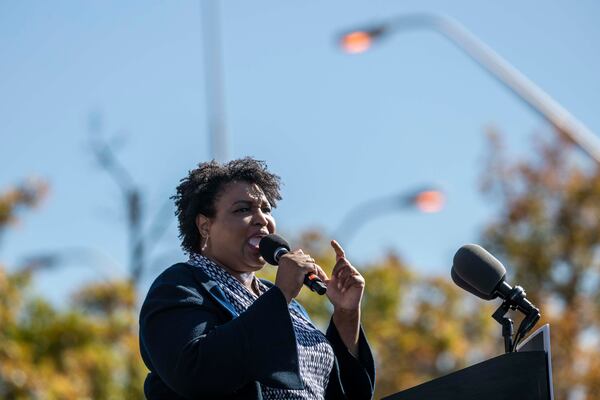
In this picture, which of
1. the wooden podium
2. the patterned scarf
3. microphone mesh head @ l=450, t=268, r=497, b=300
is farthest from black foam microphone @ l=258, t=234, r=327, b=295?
the wooden podium

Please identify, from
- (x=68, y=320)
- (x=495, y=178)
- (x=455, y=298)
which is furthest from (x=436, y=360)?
(x=68, y=320)

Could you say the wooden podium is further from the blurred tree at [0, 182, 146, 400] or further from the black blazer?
the blurred tree at [0, 182, 146, 400]

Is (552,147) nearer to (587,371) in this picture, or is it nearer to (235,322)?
(587,371)

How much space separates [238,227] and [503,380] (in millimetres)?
1223

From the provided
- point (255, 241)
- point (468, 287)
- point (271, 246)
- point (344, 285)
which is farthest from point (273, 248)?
point (468, 287)

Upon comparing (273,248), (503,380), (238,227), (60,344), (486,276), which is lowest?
(503,380)

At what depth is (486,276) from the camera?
13.0ft

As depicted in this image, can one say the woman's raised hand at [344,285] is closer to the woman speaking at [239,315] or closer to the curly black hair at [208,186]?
the woman speaking at [239,315]

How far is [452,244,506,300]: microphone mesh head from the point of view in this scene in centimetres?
396

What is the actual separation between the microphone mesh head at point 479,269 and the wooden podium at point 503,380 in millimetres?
382

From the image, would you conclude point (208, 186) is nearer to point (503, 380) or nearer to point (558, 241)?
point (503, 380)

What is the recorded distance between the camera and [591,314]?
73.5ft

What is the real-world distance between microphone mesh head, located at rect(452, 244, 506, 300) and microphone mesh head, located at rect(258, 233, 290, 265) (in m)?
0.63

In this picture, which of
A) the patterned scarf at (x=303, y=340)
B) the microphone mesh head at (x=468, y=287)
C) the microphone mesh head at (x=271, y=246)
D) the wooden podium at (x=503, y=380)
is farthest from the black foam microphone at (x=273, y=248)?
the wooden podium at (x=503, y=380)
